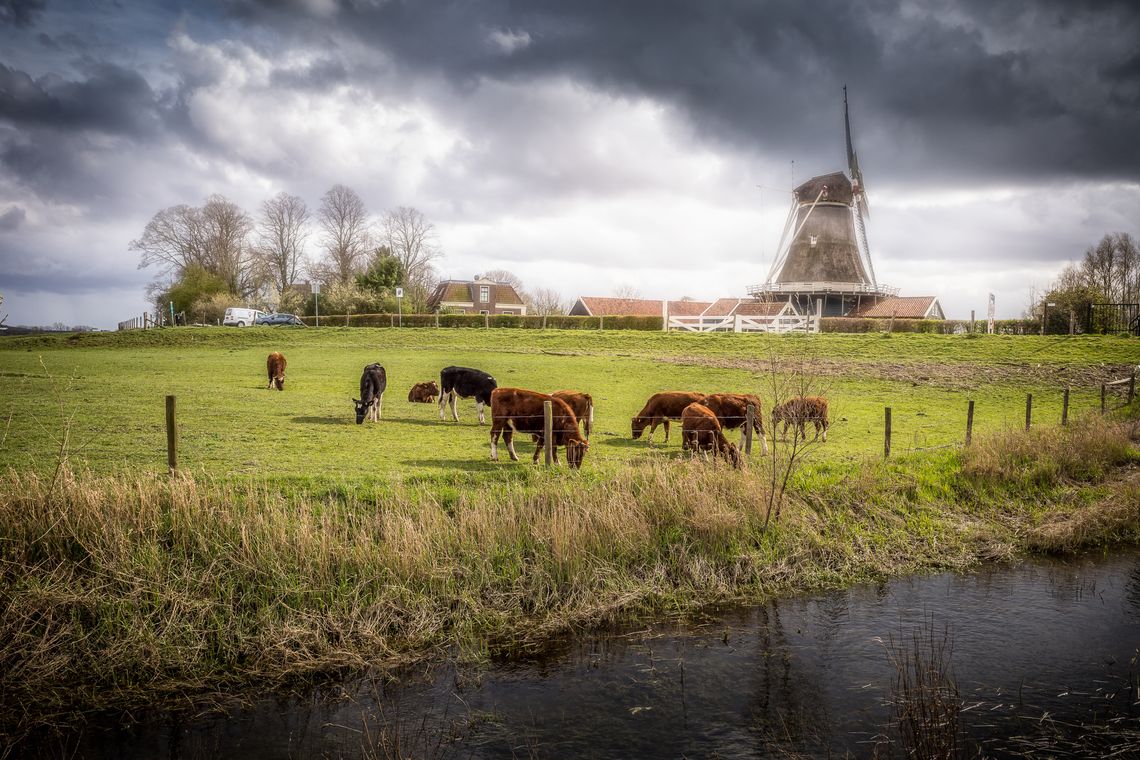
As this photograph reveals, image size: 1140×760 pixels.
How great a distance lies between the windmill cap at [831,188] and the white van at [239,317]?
5201 centimetres

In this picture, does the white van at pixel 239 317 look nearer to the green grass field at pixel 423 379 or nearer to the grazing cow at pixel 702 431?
the green grass field at pixel 423 379

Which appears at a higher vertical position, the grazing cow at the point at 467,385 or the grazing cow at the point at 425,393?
the grazing cow at the point at 467,385

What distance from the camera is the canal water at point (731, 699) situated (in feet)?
23.6

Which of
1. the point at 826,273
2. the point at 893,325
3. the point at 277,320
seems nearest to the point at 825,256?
the point at 826,273

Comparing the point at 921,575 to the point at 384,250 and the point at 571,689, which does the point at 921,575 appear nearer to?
the point at 571,689

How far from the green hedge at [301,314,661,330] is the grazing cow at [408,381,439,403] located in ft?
96.7

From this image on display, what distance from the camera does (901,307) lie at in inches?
2539

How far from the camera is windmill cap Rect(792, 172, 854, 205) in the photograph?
70625 millimetres

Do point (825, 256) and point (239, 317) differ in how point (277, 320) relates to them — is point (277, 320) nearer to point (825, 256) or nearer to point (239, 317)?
point (239, 317)

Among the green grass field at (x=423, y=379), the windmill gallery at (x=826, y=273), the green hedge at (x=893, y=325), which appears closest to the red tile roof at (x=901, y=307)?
the windmill gallery at (x=826, y=273)

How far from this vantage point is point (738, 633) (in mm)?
9836

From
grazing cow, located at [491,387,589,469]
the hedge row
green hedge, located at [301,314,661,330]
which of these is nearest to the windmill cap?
the hedge row

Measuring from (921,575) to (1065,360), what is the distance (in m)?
29.1

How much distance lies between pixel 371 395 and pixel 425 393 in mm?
3920
